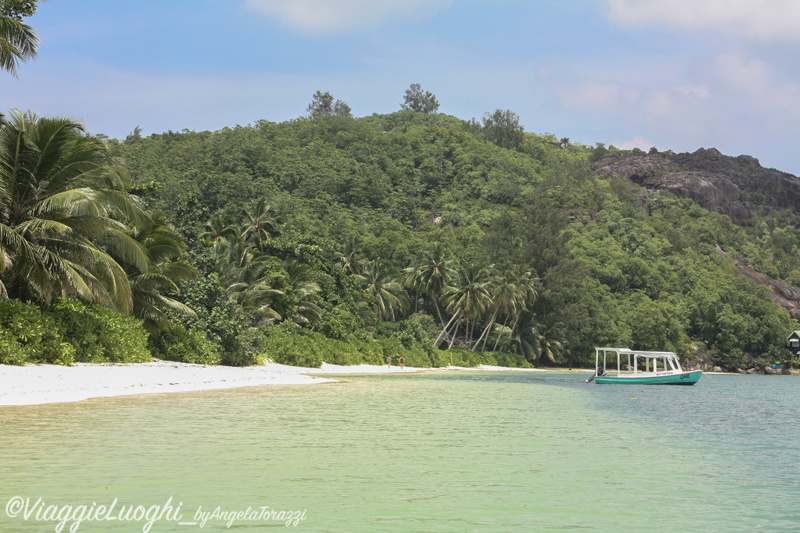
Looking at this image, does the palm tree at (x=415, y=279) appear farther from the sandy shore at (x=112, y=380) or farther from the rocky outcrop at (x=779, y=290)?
the rocky outcrop at (x=779, y=290)

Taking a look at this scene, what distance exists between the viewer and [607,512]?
294 inches

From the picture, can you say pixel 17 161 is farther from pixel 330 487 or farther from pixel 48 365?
pixel 330 487

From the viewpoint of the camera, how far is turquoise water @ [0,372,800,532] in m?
7.08

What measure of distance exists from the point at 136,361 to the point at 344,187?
80.4m

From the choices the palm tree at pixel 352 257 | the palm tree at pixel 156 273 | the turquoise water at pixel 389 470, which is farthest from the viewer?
the palm tree at pixel 352 257

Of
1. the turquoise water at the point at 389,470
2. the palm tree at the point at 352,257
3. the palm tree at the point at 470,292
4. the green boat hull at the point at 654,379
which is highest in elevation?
the palm tree at the point at 352,257

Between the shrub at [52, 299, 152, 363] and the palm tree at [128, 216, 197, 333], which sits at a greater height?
the palm tree at [128, 216, 197, 333]

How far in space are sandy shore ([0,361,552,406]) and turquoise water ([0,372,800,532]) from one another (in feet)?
5.87

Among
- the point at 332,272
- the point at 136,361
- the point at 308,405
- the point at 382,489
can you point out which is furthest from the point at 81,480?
the point at 332,272

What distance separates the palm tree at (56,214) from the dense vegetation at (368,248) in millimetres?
72

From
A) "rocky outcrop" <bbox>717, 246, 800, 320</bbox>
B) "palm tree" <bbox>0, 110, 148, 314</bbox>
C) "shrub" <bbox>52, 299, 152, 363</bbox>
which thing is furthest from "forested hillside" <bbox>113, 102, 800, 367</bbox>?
"palm tree" <bbox>0, 110, 148, 314</bbox>

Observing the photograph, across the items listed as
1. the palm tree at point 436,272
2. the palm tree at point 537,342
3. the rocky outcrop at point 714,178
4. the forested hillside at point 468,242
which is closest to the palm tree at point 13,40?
the forested hillside at point 468,242

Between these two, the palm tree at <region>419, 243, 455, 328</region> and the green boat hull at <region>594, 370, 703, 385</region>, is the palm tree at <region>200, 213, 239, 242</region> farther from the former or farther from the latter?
the green boat hull at <region>594, 370, 703, 385</region>

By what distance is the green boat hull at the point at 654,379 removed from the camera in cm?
4338
